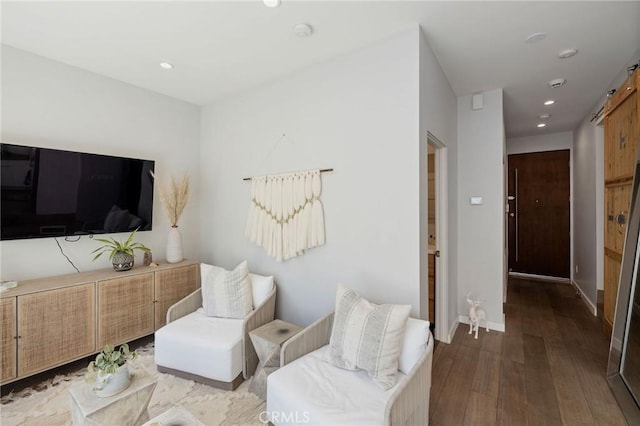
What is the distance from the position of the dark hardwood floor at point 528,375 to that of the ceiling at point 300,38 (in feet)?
8.91

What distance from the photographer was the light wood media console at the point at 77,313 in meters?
2.13

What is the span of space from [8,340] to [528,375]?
159 inches

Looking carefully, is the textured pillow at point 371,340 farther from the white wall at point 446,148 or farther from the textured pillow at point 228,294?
the textured pillow at point 228,294

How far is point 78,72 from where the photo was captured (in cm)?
279

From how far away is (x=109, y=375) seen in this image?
5.02 feet

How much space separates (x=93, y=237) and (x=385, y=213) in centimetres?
289

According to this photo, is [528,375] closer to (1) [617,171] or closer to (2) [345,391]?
(2) [345,391]

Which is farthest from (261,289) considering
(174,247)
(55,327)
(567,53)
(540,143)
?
(540,143)

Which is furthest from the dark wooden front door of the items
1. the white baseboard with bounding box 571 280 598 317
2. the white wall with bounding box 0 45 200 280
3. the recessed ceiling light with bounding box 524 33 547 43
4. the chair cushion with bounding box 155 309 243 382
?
the white wall with bounding box 0 45 200 280

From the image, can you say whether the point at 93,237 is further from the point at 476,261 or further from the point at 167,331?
the point at 476,261

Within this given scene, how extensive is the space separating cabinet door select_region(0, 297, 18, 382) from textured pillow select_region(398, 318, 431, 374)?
2.76 m

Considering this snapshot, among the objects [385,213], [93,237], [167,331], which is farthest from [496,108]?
[93,237]

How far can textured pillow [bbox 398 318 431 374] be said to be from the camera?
68.7 inches

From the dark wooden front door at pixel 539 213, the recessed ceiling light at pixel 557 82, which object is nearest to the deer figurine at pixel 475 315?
the recessed ceiling light at pixel 557 82
